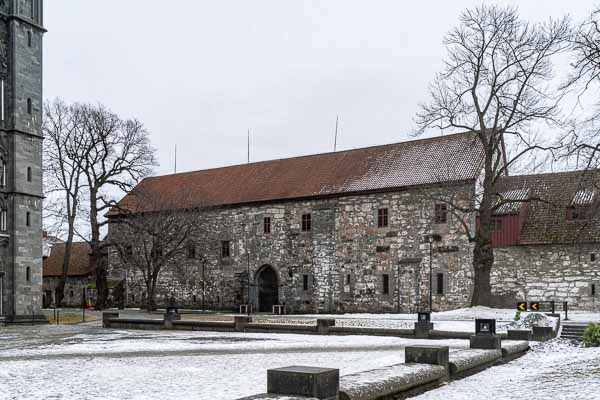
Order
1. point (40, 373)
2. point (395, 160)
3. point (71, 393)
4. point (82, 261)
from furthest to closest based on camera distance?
point (82, 261) → point (395, 160) → point (40, 373) → point (71, 393)

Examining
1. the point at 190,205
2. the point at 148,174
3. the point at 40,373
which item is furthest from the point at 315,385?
the point at 148,174

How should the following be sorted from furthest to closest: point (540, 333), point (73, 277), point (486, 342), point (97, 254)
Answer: point (73, 277) < point (97, 254) < point (540, 333) < point (486, 342)

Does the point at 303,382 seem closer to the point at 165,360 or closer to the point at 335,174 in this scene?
the point at 165,360

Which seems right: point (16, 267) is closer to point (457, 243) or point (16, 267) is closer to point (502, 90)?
point (457, 243)

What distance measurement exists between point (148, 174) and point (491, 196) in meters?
28.0

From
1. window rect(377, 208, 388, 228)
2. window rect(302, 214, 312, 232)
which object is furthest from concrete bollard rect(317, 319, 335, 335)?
window rect(302, 214, 312, 232)

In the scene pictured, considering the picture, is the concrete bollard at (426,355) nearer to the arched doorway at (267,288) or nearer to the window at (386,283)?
the window at (386,283)

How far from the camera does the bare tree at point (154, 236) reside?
44.2m

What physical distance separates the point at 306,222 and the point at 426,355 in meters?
32.3

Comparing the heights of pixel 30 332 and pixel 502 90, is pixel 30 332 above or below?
below

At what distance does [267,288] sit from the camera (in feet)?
153

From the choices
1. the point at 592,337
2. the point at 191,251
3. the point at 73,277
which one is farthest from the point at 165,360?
the point at 73,277

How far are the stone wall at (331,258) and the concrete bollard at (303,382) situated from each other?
89.7 ft

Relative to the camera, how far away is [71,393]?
38.0 ft
